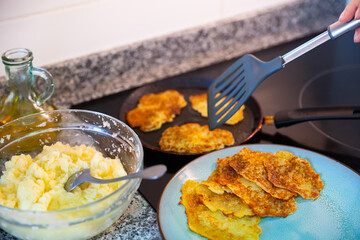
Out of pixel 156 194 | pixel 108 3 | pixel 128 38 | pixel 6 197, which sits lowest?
pixel 156 194

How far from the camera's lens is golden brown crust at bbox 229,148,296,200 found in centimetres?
90

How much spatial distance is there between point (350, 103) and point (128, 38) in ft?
2.53

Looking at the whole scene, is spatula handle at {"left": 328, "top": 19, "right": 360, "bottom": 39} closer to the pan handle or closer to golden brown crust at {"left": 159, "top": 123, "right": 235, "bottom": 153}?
the pan handle

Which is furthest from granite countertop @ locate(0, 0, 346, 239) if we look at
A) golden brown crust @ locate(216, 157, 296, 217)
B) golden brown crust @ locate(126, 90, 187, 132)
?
golden brown crust @ locate(216, 157, 296, 217)

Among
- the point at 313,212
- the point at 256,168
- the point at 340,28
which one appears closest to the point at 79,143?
the point at 256,168

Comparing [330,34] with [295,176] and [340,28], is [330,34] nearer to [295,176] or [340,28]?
[340,28]

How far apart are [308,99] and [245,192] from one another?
576 mm

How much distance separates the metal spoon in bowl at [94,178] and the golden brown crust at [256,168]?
0.80ft

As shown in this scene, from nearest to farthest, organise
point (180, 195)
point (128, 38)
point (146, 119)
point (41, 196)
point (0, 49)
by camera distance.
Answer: point (41, 196) < point (180, 195) < point (0, 49) < point (146, 119) < point (128, 38)

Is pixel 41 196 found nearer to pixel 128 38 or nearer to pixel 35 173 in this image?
pixel 35 173

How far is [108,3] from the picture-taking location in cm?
Result: 126

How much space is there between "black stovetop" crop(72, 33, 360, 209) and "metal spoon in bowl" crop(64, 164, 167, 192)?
20 centimetres

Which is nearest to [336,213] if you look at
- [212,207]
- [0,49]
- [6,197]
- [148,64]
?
[212,207]

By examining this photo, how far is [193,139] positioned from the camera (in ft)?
3.78
